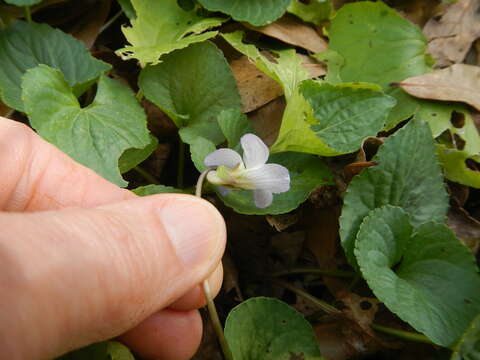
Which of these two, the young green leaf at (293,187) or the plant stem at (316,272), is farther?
the plant stem at (316,272)

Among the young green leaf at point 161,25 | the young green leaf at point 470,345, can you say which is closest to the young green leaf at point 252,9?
the young green leaf at point 161,25

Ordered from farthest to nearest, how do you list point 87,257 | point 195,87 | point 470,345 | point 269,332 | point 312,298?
point 195,87, point 312,298, point 269,332, point 470,345, point 87,257

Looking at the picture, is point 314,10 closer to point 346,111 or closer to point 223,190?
point 346,111

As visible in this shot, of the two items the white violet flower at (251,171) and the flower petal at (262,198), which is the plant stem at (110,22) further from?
the flower petal at (262,198)

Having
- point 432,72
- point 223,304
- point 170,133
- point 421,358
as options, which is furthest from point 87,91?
point 421,358

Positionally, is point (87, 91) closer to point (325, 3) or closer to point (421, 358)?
point (325, 3)

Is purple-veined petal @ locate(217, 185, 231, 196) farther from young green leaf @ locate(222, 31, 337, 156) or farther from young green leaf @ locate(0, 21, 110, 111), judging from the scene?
young green leaf @ locate(0, 21, 110, 111)

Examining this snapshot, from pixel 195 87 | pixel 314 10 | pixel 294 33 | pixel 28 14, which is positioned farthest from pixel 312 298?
pixel 28 14
